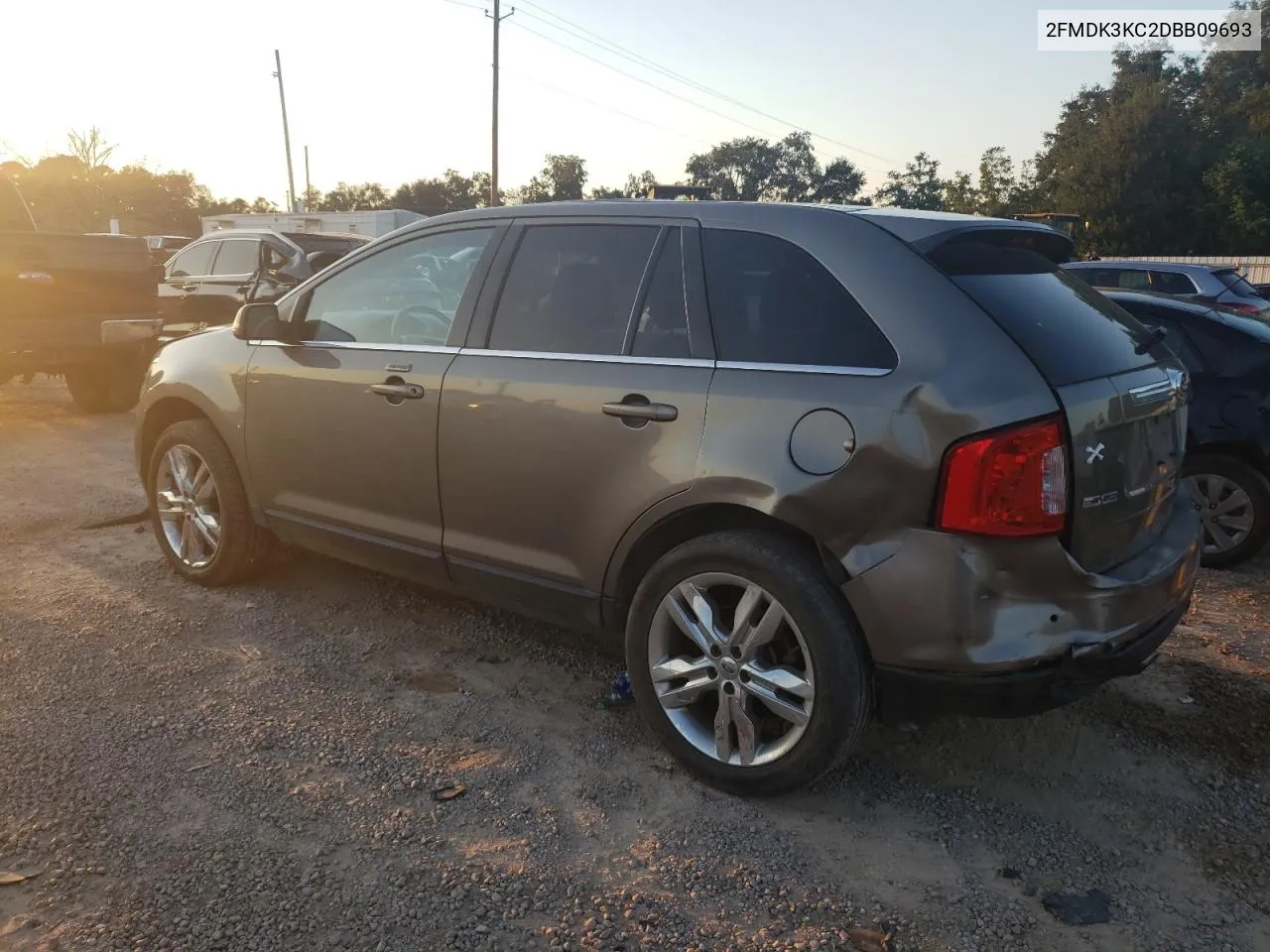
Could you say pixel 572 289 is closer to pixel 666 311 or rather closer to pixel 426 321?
pixel 666 311

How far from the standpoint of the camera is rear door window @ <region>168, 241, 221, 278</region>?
43.2 ft

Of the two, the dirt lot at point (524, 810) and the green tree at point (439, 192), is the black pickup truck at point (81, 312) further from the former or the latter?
the green tree at point (439, 192)

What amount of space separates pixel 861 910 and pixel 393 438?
2342 mm

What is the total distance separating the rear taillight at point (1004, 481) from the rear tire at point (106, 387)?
928 centimetres

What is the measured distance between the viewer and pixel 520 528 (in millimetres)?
3469

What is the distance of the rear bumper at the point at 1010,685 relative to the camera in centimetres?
261

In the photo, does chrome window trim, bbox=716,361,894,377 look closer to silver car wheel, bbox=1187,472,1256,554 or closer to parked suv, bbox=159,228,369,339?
silver car wheel, bbox=1187,472,1256,554

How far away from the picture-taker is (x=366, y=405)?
12.8ft

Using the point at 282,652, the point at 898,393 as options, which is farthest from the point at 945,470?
the point at 282,652

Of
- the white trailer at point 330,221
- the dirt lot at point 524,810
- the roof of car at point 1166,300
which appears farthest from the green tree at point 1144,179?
the dirt lot at point 524,810

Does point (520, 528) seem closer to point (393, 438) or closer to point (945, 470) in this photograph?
point (393, 438)

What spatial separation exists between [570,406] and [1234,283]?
10921mm

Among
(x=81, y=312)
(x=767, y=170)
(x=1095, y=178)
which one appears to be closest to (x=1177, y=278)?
(x=81, y=312)

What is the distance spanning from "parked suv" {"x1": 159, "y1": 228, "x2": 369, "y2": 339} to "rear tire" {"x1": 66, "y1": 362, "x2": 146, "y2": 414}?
3.10 feet
